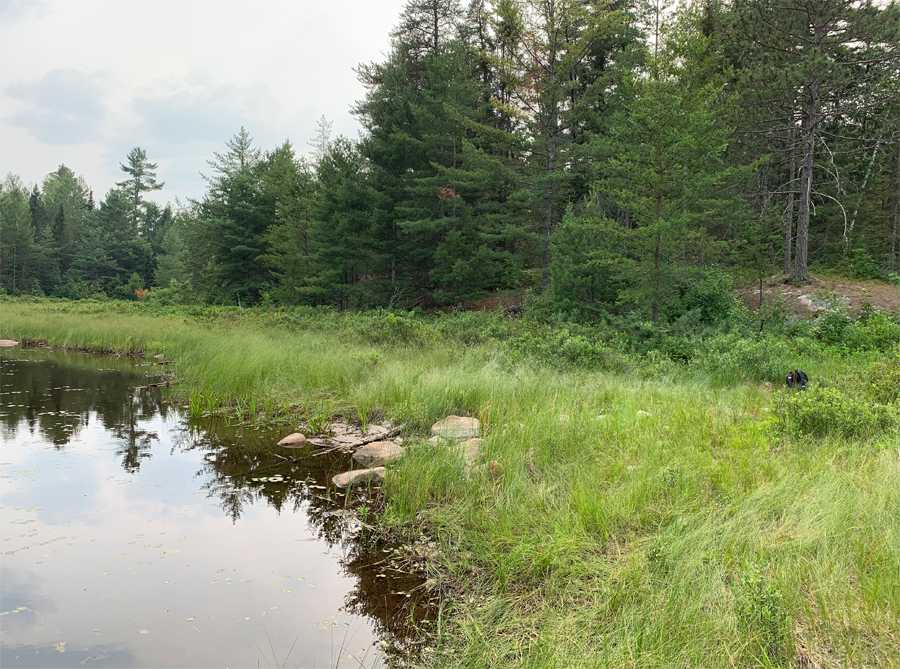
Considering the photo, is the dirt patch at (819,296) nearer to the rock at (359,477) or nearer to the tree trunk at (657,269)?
the tree trunk at (657,269)

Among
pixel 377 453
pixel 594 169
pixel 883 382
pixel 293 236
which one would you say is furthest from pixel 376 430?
pixel 293 236

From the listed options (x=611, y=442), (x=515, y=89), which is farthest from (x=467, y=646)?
(x=515, y=89)

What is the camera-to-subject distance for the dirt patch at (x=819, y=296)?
1338 cm

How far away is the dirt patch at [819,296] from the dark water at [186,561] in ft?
40.8

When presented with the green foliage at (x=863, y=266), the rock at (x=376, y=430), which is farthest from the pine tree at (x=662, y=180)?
the green foliage at (x=863, y=266)

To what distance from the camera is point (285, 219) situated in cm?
2692

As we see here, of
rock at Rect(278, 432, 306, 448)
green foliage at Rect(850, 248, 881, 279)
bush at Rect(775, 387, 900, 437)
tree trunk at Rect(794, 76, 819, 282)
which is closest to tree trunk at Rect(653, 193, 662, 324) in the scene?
tree trunk at Rect(794, 76, 819, 282)

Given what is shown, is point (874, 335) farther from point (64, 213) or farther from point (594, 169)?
point (64, 213)

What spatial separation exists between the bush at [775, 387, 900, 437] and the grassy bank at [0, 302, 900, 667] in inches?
0.7

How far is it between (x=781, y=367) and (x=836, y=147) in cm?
1725

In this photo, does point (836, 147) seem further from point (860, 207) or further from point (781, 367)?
point (781, 367)

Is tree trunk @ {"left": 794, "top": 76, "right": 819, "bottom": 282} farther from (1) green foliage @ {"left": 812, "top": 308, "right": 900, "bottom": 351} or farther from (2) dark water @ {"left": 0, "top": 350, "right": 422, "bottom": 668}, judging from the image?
(2) dark water @ {"left": 0, "top": 350, "right": 422, "bottom": 668}

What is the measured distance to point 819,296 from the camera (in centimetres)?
1357

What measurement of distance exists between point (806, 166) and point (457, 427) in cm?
1408
